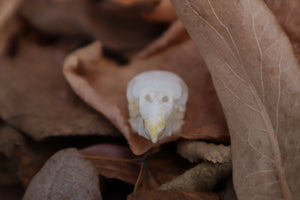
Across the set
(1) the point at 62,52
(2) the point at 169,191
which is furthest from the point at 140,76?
(1) the point at 62,52

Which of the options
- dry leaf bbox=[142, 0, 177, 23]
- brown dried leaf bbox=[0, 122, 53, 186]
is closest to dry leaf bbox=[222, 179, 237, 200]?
brown dried leaf bbox=[0, 122, 53, 186]

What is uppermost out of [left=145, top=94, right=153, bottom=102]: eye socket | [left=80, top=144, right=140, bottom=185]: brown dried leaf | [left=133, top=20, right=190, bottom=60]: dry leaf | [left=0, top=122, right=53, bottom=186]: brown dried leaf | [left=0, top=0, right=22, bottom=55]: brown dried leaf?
[left=0, top=0, right=22, bottom=55]: brown dried leaf

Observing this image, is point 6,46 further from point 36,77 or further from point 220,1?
point 220,1

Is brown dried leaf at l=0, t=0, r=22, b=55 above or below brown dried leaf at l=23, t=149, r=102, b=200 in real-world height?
above

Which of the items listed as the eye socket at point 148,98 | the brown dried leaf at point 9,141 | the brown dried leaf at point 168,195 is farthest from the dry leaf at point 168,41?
the brown dried leaf at point 168,195

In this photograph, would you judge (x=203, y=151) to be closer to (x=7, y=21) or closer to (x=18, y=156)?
(x=18, y=156)

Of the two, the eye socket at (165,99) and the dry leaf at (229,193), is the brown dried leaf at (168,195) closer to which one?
the dry leaf at (229,193)

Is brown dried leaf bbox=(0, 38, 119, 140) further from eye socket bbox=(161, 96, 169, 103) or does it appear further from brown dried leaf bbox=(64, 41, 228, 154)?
eye socket bbox=(161, 96, 169, 103)
